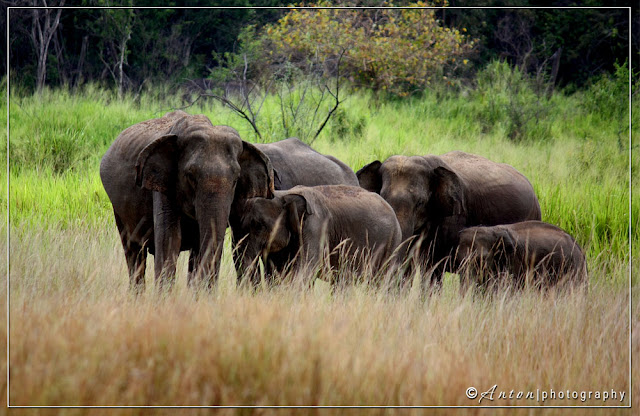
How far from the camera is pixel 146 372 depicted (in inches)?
142

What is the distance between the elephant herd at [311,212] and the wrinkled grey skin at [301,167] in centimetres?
1

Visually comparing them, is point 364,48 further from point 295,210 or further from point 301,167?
point 295,210

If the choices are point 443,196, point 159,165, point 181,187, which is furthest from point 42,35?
point 443,196

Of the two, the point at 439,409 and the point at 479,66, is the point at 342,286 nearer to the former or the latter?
the point at 439,409

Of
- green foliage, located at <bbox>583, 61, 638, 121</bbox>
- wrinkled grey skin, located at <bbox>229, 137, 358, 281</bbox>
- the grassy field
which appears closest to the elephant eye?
the grassy field

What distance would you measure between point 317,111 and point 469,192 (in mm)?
2718

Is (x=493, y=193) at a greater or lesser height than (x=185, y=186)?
lesser

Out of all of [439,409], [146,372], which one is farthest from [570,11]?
[146,372]

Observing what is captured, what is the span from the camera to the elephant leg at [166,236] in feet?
18.2

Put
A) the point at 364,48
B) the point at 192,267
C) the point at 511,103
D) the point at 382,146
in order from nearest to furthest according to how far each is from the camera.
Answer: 1. the point at 192,267
2. the point at 364,48
3. the point at 382,146
4. the point at 511,103

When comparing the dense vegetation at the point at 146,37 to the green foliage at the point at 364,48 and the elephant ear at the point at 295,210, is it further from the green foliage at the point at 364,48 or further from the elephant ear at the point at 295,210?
the elephant ear at the point at 295,210

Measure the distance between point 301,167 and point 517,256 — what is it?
195 centimetres

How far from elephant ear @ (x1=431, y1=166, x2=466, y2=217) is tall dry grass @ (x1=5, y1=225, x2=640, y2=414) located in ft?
6.88

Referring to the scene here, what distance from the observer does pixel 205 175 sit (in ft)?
16.8
